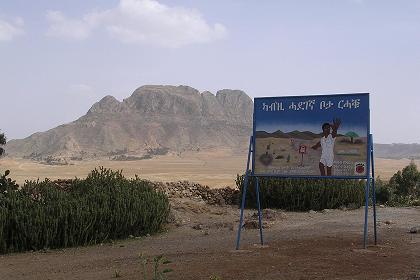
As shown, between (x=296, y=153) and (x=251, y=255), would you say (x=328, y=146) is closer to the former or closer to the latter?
(x=296, y=153)

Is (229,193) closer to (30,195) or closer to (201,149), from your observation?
(30,195)

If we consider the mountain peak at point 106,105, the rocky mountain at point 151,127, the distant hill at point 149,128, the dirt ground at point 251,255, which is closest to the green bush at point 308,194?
the dirt ground at point 251,255

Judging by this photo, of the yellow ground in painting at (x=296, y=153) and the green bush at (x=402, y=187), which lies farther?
the green bush at (x=402, y=187)

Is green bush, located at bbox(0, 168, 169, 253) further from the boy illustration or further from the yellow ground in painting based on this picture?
the boy illustration

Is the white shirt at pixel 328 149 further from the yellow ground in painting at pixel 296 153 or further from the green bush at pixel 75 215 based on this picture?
the green bush at pixel 75 215

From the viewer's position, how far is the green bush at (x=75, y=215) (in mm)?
11359

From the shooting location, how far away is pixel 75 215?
1168cm

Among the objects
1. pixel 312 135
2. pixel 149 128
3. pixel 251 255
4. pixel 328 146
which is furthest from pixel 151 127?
pixel 251 255

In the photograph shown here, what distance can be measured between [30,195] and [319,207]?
923cm

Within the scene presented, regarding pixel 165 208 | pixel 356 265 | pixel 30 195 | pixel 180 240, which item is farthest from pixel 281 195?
pixel 356 265

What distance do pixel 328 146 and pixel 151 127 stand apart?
11489 centimetres

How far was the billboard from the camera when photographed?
955 centimetres

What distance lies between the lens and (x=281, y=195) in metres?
18.4

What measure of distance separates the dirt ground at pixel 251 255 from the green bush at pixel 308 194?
2.96 metres
